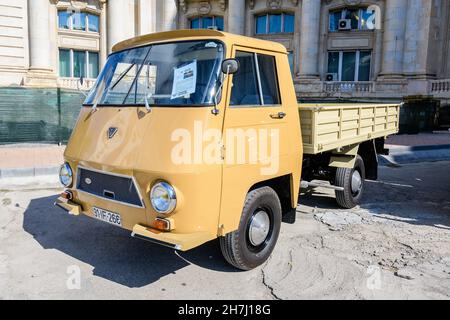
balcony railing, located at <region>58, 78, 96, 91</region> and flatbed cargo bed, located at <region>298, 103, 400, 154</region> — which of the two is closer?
flatbed cargo bed, located at <region>298, 103, 400, 154</region>

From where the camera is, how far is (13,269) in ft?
14.5

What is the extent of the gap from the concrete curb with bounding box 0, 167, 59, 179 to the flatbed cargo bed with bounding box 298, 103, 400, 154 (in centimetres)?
574

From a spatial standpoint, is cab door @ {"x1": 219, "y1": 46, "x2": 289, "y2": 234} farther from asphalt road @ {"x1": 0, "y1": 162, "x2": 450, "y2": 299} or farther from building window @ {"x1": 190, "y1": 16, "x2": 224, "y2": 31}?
building window @ {"x1": 190, "y1": 16, "x2": 224, "y2": 31}

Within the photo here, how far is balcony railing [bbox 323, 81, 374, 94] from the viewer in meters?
26.5

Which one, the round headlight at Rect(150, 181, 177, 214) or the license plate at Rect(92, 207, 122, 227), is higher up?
the round headlight at Rect(150, 181, 177, 214)

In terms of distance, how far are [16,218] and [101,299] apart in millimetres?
3209

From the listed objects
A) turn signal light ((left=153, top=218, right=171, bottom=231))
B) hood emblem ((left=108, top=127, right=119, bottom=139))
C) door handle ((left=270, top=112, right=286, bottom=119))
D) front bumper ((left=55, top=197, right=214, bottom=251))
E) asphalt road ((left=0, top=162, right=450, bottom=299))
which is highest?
door handle ((left=270, top=112, right=286, bottom=119))

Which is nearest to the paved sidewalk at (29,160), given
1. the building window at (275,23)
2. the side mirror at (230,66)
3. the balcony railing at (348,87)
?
the side mirror at (230,66)

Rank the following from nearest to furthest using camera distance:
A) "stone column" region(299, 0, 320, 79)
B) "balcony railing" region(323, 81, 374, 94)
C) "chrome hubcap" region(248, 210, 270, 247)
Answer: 1. "chrome hubcap" region(248, 210, 270, 247)
2. "balcony railing" region(323, 81, 374, 94)
3. "stone column" region(299, 0, 320, 79)

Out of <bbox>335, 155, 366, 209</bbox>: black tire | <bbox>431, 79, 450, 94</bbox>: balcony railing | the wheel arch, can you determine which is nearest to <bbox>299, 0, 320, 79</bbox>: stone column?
<bbox>431, 79, 450, 94</bbox>: balcony railing

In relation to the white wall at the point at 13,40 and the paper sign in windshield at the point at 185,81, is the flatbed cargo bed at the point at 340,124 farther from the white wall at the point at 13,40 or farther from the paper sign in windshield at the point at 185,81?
the white wall at the point at 13,40

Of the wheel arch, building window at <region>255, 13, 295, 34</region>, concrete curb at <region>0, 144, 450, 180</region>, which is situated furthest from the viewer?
building window at <region>255, 13, 295, 34</region>

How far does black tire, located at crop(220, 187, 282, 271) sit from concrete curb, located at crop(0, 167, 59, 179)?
6156 millimetres

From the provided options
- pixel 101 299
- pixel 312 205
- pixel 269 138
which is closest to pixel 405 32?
pixel 312 205
